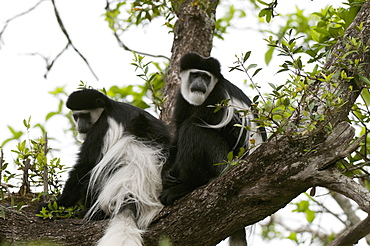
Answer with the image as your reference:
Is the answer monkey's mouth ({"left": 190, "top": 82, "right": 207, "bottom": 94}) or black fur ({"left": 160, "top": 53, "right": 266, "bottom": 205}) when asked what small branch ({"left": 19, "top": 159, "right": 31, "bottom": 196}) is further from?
monkey's mouth ({"left": 190, "top": 82, "right": 207, "bottom": 94})

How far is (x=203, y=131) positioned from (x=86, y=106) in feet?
2.97

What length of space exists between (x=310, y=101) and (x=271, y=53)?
2185mm

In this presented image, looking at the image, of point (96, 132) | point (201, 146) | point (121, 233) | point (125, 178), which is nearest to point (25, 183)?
point (96, 132)

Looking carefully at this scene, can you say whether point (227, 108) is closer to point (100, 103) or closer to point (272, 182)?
point (272, 182)

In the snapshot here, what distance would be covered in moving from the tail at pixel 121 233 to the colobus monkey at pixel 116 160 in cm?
3

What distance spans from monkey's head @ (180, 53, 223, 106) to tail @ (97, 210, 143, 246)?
2.82ft

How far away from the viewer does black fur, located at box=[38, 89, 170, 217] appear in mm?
3180

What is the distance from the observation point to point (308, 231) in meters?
4.55

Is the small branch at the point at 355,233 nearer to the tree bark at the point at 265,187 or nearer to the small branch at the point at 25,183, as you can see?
the tree bark at the point at 265,187

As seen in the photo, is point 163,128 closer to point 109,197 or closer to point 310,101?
point 109,197

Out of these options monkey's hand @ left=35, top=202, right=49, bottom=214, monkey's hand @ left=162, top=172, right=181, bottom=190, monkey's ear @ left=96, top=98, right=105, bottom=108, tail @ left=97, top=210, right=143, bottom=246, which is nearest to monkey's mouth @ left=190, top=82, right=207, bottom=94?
monkey's hand @ left=162, top=172, right=181, bottom=190

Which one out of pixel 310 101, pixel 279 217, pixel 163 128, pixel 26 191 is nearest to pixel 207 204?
pixel 310 101

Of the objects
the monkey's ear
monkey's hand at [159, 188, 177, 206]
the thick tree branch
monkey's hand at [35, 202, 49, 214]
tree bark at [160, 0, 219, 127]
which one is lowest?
the thick tree branch

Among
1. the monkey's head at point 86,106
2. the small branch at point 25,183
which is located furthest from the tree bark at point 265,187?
the monkey's head at point 86,106
